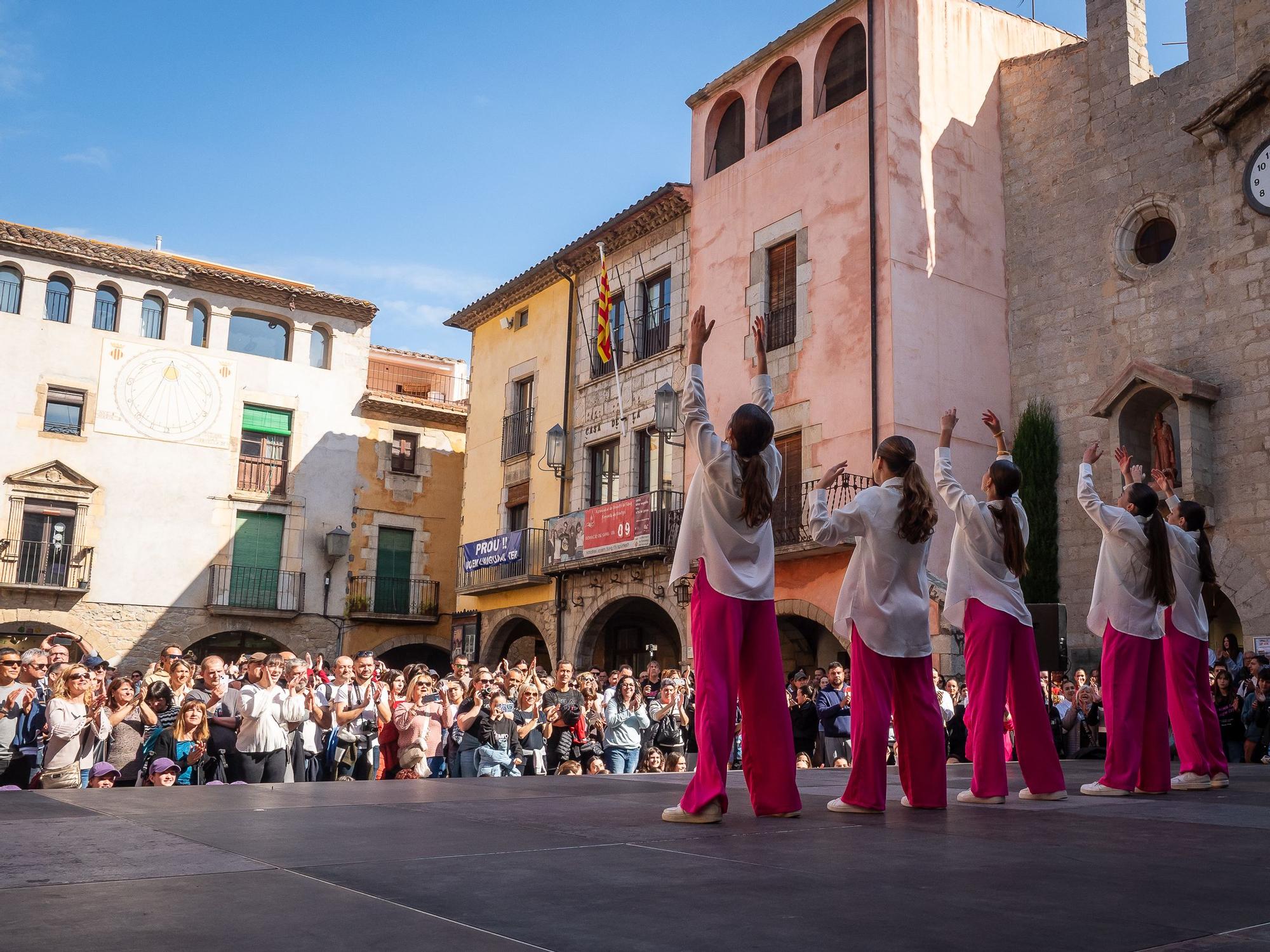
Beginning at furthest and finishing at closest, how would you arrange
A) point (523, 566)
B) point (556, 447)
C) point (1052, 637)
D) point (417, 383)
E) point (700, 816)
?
point (417, 383) < point (523, 566) < point (556, 447) < point (1052, 637) < point (700, 816)

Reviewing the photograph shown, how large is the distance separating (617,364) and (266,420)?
34.3 ft

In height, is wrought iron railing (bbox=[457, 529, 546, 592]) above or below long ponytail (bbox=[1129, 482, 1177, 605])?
above

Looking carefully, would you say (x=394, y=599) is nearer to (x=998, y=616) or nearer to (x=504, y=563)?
(x=504, y=563)

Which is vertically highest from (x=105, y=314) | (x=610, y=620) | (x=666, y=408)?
(x=105, y=314)

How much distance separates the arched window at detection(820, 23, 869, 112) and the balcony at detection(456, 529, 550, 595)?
33.4 ft

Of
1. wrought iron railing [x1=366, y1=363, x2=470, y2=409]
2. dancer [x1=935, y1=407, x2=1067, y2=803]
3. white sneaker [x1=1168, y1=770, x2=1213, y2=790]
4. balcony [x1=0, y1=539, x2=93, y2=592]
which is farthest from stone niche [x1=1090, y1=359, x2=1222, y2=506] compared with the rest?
wrought iron railing [x1=366, y1=363, x2=470, y2=409]

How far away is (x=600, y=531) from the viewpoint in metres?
22.8

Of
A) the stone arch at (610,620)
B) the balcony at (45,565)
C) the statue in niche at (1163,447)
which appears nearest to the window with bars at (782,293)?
the stone arch at (610,620)

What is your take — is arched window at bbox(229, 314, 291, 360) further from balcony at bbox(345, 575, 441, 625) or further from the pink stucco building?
the pink stucco building

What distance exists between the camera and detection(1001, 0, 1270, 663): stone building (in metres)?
15.6

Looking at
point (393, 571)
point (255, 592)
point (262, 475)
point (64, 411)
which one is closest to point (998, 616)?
point (255, 592)

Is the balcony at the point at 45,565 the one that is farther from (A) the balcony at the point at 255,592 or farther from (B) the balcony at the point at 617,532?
(B) the balcony at the point at 617,532

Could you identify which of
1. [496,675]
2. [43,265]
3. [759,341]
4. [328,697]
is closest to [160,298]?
[43,265]

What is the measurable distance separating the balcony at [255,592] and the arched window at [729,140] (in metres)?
14.6
